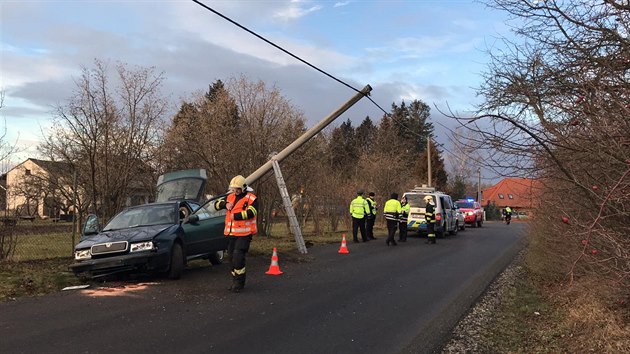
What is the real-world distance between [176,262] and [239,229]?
6.16 ft

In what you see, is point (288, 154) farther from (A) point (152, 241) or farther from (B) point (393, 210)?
(A) point (152, 241)

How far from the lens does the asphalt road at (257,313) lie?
5801mm

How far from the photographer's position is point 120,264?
9.18 m

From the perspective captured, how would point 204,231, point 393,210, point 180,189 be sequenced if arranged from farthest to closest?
point 393,210 < point 180,189 < point 204,231

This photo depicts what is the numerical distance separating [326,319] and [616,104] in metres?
4.43

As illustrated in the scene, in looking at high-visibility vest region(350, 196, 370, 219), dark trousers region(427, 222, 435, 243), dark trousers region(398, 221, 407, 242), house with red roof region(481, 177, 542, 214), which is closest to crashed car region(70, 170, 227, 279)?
house with red roof region(481, 177, 542, 214)

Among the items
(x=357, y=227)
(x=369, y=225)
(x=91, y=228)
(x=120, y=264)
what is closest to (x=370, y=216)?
(x=369, y=225)

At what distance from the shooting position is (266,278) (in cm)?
1030

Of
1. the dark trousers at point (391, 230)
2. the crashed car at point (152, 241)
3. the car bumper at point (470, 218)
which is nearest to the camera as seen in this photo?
the crashed car at point (152, 241)

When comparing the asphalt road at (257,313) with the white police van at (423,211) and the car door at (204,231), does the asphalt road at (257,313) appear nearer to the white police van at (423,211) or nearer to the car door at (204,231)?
the car door at (204,231)

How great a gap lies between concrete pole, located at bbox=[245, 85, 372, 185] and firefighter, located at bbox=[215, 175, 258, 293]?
656 cm

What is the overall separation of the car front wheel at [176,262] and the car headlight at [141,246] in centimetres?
54

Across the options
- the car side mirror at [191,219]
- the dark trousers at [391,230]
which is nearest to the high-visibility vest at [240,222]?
the car side mirror at [191,219]

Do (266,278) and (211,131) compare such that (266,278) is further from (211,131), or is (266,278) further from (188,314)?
(211,131)
